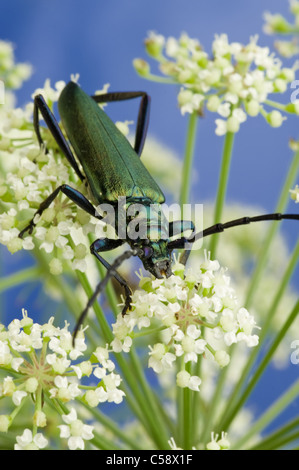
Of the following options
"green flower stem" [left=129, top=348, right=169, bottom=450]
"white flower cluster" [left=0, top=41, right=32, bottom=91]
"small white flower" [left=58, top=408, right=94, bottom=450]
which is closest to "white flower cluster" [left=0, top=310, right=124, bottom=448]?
"small white flower" [left=58, top=408, right=94, bottom=450]

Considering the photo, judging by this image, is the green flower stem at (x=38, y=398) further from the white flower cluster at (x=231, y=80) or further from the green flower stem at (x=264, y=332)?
the white flower cluster at (x=231, y=80)

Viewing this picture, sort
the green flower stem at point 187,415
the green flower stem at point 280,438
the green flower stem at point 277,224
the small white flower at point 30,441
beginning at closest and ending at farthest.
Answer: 1. the small white flower at point 30,441
2. the green flower stem at point 187,415
3. the green flower stem at point 280,438
4. the green flower stem at point 277,224

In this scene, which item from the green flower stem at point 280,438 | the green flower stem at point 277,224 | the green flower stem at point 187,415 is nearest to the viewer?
the green flower stem at point 187,415

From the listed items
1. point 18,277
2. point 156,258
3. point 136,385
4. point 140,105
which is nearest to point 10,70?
point 140,105

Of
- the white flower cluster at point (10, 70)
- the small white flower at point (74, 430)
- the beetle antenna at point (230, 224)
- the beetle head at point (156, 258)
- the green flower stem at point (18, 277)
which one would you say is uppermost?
the white flower cluster at point (10, 70)

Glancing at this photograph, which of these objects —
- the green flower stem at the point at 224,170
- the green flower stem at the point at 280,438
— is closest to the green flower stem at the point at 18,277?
the green flower stem at the point at 224,170

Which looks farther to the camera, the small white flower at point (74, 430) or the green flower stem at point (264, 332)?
the green flower stem at point (264, 332)

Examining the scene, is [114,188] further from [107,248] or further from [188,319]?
[188,319]
